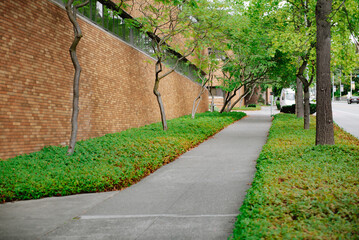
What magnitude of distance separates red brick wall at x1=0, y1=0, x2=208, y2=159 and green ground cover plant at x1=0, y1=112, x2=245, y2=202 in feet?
2.14

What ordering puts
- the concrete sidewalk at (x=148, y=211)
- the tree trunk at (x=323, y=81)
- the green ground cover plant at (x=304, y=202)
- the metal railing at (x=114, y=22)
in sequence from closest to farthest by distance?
the green ground cover plant at (x=304, y=202)
the concrete sidewalk at (x=148, y=211)
the tree trunk at (x=323, y=81)
the metal railing at (x=114, y=22)

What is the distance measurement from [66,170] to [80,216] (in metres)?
2.17

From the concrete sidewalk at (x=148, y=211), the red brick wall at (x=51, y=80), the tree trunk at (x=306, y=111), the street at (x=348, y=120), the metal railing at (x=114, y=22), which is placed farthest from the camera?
the street at (x=348, y=120)

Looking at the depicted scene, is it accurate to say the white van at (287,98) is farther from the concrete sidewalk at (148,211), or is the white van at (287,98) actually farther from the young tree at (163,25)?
the concrete sidewalk at (148,211)

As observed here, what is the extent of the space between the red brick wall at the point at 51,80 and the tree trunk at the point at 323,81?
7216 millimetres

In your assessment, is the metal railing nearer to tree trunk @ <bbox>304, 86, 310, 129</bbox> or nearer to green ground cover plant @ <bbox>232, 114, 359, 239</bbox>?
tree trunk @ <bbox>304, 86, 310, 129</bbox>

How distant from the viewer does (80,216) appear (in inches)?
209

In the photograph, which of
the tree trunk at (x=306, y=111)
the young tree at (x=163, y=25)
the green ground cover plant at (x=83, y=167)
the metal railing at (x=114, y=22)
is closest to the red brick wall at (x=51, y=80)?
the metal railing at (x=114, y=22)

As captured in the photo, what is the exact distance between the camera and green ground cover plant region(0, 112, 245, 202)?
6387 millimetres

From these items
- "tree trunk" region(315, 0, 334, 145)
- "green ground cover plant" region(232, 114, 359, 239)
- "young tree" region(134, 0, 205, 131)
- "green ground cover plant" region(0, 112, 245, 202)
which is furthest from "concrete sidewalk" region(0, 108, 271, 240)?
"young tree" region(134, 0, 205, 131)

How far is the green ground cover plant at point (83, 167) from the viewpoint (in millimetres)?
6387

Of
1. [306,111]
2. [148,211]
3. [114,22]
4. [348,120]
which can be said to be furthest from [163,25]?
[348,120]

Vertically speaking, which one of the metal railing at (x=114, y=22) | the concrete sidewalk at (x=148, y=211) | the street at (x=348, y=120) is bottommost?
the street at (x=348, y=120)

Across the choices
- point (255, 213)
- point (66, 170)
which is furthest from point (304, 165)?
point (66, 170)
